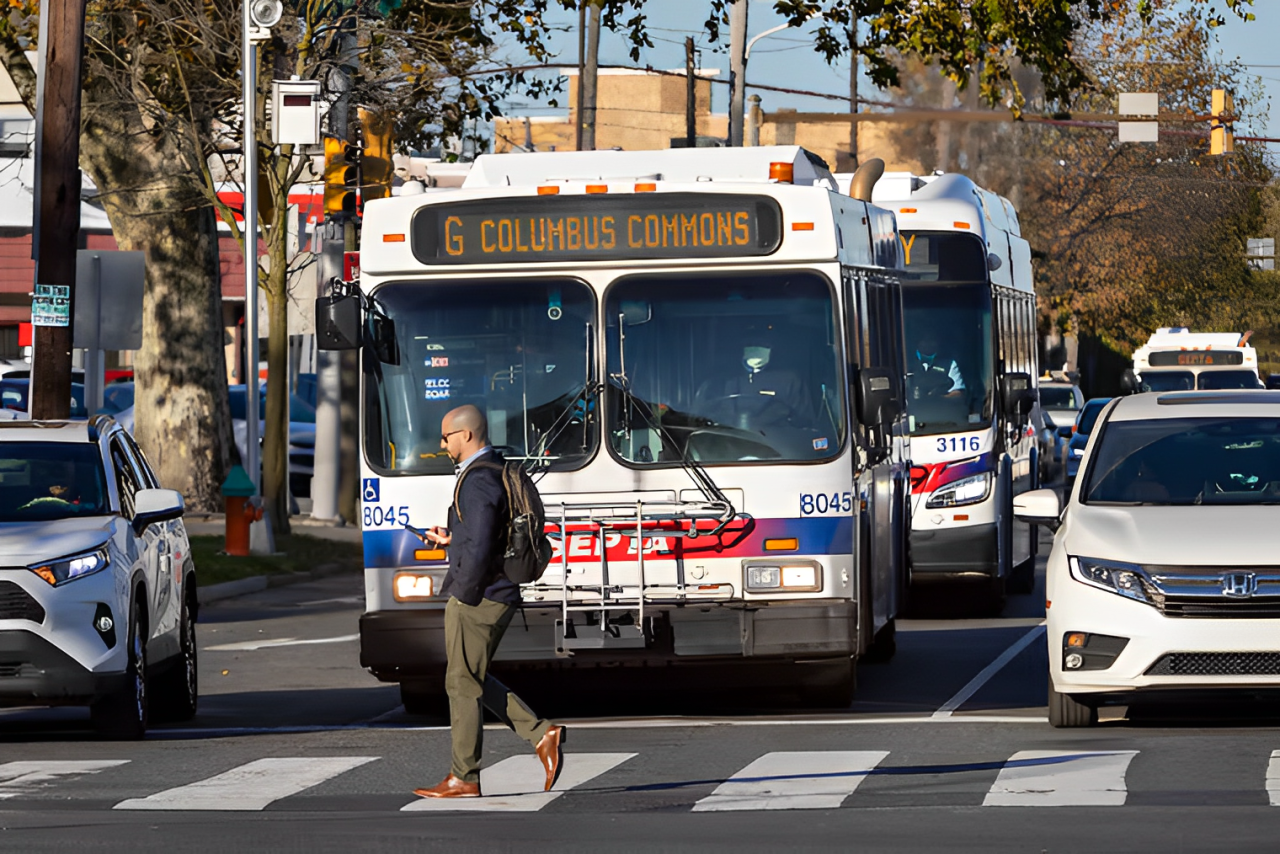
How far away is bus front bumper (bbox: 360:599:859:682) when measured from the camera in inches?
476

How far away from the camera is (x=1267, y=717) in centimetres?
1228

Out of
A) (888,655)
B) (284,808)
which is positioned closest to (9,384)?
(888,655)

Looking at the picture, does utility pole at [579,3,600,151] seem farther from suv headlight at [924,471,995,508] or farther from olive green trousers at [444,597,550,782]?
olive green trousers at [444,597,550,782]

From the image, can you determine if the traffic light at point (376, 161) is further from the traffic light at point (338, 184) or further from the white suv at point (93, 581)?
the white suv at point (93, 581)

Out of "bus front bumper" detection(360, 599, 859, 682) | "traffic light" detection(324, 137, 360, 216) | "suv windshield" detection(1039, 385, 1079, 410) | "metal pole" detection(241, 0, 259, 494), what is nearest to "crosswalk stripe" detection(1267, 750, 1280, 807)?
"bus front bumper" detection(360, 599, 859, 682)

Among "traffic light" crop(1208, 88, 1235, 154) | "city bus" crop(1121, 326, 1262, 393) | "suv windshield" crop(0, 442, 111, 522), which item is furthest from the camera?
"city bus" crop(1121, 326, 1262, 393)

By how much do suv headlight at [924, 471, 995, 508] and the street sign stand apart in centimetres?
698

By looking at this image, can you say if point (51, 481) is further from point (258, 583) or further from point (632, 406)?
point (258, 583)

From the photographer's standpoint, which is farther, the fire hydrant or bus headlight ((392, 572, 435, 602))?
the fire hydrant

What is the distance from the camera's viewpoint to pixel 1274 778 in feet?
32.8

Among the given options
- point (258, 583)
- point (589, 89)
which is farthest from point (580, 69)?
point (258, 583)

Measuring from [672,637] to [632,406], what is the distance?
3.88 ft

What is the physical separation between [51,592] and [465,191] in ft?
9.72

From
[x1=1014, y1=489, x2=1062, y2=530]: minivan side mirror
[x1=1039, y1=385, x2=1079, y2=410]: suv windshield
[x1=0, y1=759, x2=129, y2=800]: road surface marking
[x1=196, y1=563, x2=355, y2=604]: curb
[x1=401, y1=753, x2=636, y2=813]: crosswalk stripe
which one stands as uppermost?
[x1=1039, y1=385, x2=1079, y2=410]: suv windshield
